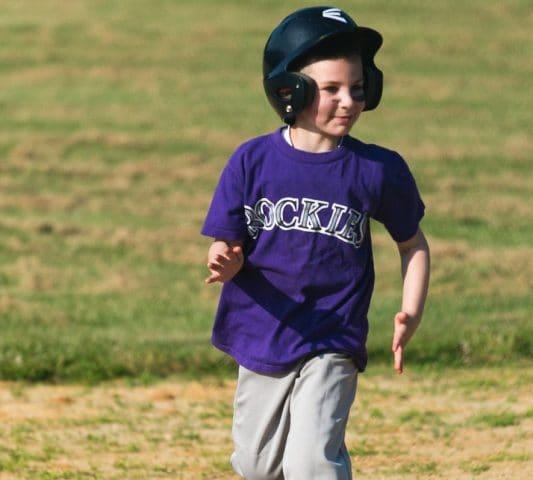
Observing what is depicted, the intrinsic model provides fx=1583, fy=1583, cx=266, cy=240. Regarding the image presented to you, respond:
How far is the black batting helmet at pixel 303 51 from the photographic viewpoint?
472cm

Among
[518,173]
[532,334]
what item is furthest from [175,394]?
[518,173]

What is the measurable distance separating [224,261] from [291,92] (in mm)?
550

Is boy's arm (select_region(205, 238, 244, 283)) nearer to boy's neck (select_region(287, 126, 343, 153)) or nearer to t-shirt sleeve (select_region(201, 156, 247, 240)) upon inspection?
t-shirt sleeve (select_region(201, 156, 247, 240))

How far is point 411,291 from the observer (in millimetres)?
4844

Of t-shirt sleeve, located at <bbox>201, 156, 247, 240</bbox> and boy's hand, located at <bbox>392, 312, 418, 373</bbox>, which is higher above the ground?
t-shirt sleeve, located at <bbox>201, 156, 247, 240</bbox>

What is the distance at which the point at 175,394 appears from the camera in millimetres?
7961

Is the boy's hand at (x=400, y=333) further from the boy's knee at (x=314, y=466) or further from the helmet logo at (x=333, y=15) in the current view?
the helmet logo at (x=333, y=15)

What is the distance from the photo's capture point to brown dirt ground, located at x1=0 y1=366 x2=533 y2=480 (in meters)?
6.24

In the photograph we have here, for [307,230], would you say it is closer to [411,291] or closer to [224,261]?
[224,261]

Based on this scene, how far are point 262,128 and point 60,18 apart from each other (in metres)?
6.31

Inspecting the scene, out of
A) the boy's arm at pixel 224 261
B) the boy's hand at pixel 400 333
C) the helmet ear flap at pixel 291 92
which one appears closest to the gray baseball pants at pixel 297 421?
the boy's hand at pixel 400 333

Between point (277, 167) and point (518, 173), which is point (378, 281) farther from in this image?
point (277, 167)

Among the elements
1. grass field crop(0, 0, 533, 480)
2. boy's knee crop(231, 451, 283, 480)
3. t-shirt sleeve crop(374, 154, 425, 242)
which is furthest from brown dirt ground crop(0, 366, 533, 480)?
t-shirt sleeve crop(374, 154, 425, 242)

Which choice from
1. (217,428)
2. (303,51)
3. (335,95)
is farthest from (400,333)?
(217,428)
